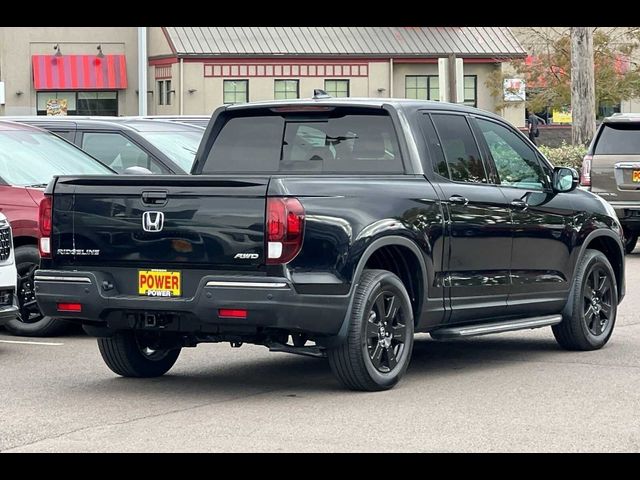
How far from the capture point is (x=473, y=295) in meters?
10.1

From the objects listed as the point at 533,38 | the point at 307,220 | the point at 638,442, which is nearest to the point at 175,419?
the point at 307,220

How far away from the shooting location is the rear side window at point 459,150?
10109 millimetres

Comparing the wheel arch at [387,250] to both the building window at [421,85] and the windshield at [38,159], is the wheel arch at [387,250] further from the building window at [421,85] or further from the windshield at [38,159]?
the building window at [421,85]

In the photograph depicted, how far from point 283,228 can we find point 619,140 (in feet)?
41.7

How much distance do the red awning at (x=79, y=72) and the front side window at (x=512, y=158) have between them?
46.4 meters

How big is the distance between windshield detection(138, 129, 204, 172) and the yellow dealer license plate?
5.09 metres

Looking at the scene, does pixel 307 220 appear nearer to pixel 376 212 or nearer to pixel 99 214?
pixel 376 212

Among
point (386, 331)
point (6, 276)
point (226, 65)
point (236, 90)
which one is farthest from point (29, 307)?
point (236, 90)

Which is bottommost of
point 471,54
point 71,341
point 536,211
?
point 71,341

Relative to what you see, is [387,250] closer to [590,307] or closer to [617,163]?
[590,307]

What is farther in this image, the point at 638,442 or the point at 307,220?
the point at 307,220

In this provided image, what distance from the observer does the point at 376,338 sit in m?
9.16

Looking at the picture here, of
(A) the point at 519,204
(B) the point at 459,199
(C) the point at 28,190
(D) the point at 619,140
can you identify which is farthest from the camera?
(D) the point at 619,140

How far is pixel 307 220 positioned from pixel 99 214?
1330mm
